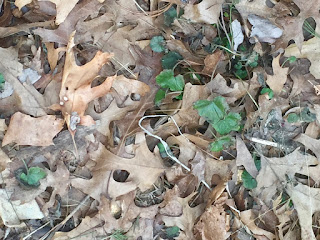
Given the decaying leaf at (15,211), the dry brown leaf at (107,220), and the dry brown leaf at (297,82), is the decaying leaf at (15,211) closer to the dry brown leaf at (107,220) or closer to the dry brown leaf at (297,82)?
the dry brown leaf at (107,220)

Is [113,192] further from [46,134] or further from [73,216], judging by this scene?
[46,134]

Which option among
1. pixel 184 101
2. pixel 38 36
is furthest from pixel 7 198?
pixel 184 101

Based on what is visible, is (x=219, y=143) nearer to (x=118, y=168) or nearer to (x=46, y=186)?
(x=118, y=168)

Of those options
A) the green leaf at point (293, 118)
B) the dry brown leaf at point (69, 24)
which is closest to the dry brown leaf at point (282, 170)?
the green leaf at point (293, 118)

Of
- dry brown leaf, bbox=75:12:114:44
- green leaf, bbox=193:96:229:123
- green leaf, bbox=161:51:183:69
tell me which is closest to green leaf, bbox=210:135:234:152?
green leaf, bbox=193:96:229:123

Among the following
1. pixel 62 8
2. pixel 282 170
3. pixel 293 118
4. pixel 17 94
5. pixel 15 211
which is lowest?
pixel 15 211

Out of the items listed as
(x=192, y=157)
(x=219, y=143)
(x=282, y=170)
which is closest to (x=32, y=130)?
(x=192, y=157)
